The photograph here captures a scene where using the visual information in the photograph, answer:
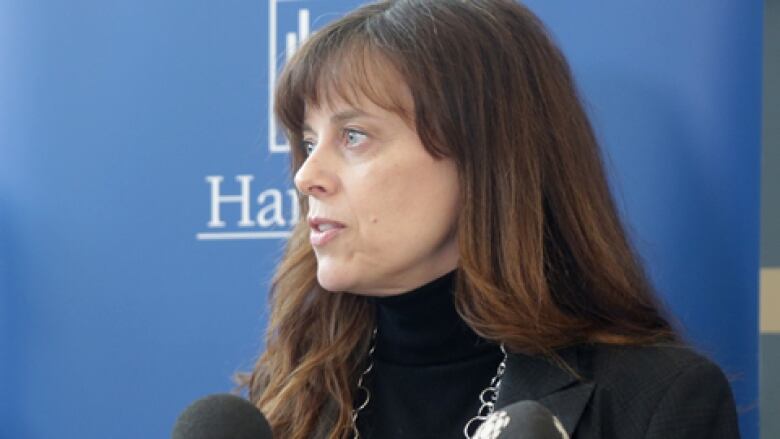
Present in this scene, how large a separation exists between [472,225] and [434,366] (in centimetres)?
20

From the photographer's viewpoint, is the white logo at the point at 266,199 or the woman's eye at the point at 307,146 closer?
the woman's eye at the point at 307,146

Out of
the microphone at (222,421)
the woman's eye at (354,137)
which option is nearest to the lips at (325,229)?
the woman's eye at (354,137)

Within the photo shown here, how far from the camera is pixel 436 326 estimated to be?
163 cm

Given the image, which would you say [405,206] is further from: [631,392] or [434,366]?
[631,392]

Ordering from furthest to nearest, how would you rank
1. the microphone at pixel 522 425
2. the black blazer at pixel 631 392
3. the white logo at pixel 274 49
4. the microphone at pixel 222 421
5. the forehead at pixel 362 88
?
the white logo at pixel 274 49 < the forehead at pixel 362 88 < the black blazer at pixel 631 392 < the microphone at pixel 222 421 < the microphone at pixel 522 425

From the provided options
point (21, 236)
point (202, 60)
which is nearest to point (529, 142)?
point (202, 60)

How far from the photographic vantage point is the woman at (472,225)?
155cm

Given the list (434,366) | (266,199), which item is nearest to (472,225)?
(434,366)

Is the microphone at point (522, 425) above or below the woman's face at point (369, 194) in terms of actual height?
below

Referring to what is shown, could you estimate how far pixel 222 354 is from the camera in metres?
2.02

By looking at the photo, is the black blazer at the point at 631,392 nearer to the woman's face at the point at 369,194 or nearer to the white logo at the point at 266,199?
the woman's face at the point at 369,194

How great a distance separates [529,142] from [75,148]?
831mm

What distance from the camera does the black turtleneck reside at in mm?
1609

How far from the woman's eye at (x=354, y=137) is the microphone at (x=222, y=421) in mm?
463
